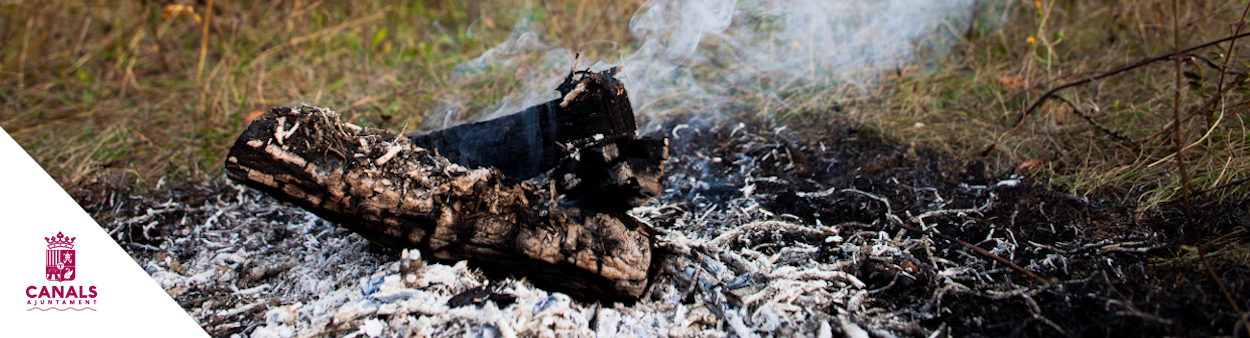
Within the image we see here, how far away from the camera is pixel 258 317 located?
186 centimetres

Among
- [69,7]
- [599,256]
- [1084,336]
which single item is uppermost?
[69,7]

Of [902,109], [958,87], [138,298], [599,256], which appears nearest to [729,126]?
[902,109]

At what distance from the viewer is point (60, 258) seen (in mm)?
1873

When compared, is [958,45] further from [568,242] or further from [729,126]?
[568,242]

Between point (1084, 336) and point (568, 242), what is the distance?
143cm

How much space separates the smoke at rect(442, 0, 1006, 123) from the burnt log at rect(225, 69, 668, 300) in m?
1.48

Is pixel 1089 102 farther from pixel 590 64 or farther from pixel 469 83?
pixel 469 83

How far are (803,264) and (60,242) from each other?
2415 mm

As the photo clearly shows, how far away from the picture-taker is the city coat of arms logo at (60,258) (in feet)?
6.00

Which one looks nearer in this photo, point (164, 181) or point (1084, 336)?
point (1084, 336)

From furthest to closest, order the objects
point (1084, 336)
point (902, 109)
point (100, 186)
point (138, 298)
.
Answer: point (902, 109)
point (100, 186)
point (138, 298)
point (1084, 336)

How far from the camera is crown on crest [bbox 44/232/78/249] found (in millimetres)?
1898

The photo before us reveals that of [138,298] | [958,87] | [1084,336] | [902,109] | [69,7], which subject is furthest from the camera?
[69,7]

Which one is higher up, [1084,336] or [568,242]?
[568,242]
